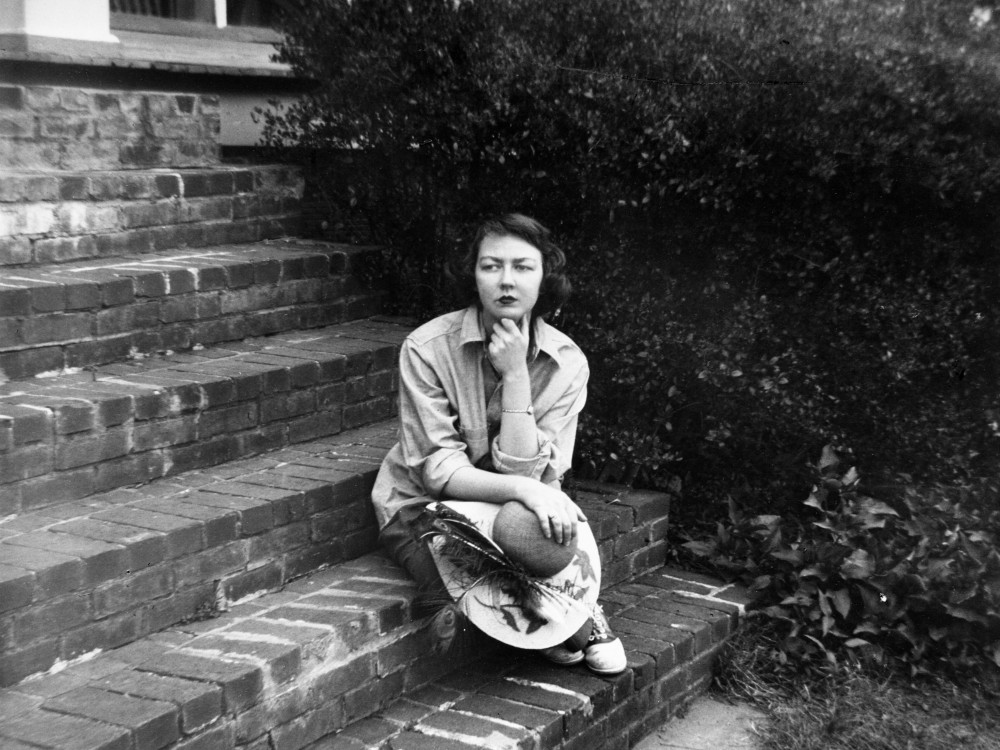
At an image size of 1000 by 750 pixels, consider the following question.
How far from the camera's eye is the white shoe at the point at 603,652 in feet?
11.2

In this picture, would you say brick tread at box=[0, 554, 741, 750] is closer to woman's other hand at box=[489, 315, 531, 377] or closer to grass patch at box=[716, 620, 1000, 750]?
grass patch at box=[716, 620, 1000, 750]

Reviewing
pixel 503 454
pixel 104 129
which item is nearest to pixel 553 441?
pixel 503 454

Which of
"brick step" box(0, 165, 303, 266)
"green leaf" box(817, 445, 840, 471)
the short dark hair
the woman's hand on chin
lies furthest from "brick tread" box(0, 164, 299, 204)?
"green leaf" box(817, 445, 840, 471)

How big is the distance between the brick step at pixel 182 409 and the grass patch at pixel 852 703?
1653 mm

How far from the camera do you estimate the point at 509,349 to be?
3252 millimetres

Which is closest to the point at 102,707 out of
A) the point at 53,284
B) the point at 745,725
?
the point at 53,284

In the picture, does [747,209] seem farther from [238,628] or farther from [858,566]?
[238,628]

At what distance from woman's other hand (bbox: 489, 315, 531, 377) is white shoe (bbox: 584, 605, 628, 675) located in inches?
30.7

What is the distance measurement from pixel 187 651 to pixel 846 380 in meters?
2.78

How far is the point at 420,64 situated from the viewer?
15.0ft

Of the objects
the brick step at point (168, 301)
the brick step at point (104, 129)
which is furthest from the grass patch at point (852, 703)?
the brick step at point (104, 129)

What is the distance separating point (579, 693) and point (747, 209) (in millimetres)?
2064

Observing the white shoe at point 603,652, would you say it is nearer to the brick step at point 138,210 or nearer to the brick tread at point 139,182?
the brick step at point 138,210

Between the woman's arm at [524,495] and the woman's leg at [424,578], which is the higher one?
the woman's arm at [524,495]
